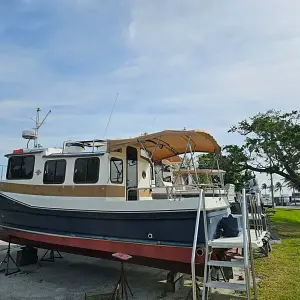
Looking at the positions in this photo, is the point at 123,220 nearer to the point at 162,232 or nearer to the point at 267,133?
the point at 162,232

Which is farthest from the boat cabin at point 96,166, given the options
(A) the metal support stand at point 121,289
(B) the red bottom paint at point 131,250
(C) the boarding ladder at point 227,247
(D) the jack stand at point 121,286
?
(C) the boarding ladder at point 227,247

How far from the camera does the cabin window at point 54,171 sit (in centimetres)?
777

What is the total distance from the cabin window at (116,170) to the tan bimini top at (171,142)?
0.43m

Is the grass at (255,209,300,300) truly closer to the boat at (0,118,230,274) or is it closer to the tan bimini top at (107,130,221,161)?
the boat at (0,118,230,274)

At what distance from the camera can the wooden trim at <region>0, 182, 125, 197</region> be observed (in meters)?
7.07

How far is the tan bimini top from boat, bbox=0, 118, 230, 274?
2cm

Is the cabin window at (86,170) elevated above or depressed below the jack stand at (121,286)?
above

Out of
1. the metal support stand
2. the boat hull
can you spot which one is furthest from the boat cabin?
the metal support stand

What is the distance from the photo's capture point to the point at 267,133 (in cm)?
2003

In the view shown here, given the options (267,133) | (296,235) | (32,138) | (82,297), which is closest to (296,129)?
(267,133)

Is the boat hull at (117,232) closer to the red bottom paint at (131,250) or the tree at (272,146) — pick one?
the red bottom paint at (131,250)

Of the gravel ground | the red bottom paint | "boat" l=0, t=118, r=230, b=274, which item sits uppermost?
"boat" l=0, t=118, r=230, b=274

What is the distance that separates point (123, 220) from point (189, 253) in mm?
1508

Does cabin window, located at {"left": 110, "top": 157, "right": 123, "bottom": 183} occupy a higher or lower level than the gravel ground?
higher
